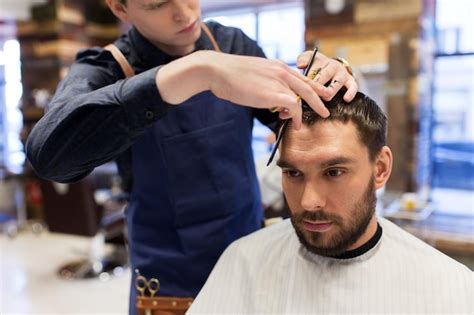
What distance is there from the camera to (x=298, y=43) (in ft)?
16.7

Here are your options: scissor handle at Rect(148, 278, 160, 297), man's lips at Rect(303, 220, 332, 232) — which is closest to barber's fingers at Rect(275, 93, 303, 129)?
man's lips at Rect(303, 220, 332, 232)

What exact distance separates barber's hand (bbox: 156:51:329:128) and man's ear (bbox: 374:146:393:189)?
410 millimetres

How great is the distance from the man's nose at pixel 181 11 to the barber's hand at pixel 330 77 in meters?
0.32

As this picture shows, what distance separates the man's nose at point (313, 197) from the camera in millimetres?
1061

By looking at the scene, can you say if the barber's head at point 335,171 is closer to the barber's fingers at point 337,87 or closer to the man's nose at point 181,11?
the barber's fingers at point 337,87

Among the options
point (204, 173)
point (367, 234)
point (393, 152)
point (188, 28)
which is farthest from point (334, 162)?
point (393, 152)

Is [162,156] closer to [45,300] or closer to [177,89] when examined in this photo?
[177,89]

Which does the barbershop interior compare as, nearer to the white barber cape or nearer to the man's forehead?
the white barber cape

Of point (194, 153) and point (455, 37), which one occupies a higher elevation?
point (455, 37)

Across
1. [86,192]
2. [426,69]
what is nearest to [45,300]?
[86,192]

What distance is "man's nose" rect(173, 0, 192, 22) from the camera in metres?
1.07

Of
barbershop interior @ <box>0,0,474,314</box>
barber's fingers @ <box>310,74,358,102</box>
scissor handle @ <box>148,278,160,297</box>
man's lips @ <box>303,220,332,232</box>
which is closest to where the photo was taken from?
barber's fingers @ <box>310,74,358,102</box>

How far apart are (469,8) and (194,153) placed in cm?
359

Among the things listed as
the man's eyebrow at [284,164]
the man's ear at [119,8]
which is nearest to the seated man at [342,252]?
the man's eyebrow at [284,164]
